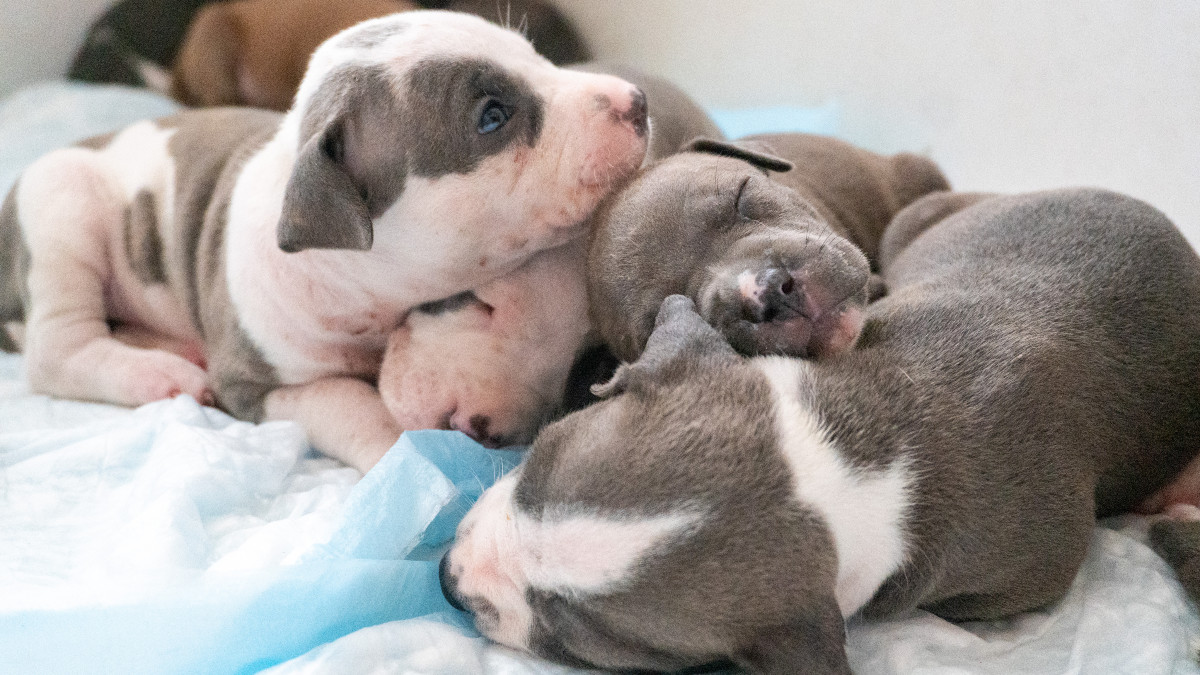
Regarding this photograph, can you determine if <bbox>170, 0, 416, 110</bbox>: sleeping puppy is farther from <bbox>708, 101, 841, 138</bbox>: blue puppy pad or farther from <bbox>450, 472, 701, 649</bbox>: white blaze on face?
<bbox>450, 472, 701, 649</bbox>: white blaze on face

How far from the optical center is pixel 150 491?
2.61 metres

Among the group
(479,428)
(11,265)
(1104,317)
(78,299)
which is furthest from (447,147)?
(11,265)

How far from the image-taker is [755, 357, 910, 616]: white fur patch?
1930 mm

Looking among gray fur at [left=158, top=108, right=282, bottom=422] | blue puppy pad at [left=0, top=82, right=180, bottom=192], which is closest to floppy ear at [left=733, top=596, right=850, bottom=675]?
gray fur at [left=158, top=108, right=282, bottom=422]

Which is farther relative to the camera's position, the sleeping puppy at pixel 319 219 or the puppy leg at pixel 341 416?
the puppy leg at pixel 341 416

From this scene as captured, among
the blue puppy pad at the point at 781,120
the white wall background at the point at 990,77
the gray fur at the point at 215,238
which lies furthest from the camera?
the blue puppy pad at the point at 781,120

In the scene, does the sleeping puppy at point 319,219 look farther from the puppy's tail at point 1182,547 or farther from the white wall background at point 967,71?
the white wall background at point 967,71

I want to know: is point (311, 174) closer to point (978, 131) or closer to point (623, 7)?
point (978, 131)

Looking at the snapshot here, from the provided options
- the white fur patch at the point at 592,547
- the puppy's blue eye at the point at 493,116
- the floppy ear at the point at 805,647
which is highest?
the puppy's blue eye at the point at 493,116

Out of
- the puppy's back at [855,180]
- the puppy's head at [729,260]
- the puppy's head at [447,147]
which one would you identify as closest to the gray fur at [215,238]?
the puppy's head at [447,147]

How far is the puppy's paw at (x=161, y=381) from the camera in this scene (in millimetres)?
3506

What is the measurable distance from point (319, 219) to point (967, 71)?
10.5ft

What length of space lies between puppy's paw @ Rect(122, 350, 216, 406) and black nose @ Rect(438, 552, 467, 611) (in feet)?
5.72

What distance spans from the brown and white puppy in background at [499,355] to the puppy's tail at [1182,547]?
1.70 meters
